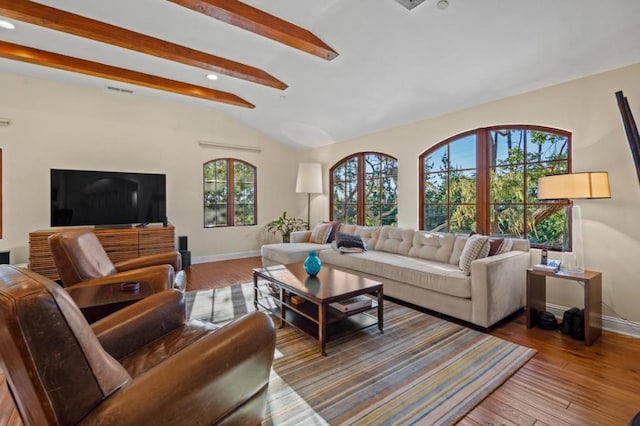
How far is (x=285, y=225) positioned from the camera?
6695 mm

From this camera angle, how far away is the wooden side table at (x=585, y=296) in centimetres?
242

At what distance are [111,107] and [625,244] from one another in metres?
6.81

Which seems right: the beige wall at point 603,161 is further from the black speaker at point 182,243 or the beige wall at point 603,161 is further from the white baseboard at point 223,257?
the black speaker at point 182,243

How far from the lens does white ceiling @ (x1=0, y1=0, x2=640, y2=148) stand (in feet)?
7.89

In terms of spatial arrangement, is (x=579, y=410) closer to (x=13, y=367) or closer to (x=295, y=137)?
(x=13, y=367)

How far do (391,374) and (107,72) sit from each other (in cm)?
501

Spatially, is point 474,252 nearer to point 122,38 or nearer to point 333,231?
point 333,231

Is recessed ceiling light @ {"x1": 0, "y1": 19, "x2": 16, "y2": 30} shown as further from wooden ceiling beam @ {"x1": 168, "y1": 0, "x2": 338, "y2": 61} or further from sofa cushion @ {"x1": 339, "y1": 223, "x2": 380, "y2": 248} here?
sofa cushion @ {"x1": 339, "y1": 223, "x2": 380, "y2": 248}

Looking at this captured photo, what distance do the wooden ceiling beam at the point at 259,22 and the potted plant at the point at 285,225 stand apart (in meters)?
3.93

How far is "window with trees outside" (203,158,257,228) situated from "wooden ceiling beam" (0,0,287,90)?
7.60ft

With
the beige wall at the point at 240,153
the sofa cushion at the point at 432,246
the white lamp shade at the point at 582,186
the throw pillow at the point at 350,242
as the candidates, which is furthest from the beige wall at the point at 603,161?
the throw pillow at the point at 350,242

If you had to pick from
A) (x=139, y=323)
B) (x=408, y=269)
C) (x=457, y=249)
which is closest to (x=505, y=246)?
(x=457, y=249)

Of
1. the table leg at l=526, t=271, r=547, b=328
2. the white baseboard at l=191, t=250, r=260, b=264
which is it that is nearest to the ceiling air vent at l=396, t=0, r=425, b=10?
the table leg at l=526, t=271, r=547, b=328

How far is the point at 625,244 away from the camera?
2.67 meters
